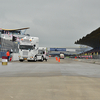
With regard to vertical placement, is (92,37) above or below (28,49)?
above

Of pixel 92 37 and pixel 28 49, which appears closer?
pixel 28 49

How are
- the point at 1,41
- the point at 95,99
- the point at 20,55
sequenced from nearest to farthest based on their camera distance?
the point at 95,99 → the point at 20,55 → the point at 1,41

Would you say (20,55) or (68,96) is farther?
Result: (20,55)

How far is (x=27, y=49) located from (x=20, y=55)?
5.13 ft

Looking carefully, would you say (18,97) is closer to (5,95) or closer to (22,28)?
(5,95)

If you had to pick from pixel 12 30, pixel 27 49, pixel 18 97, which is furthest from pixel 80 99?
pixel 12 30

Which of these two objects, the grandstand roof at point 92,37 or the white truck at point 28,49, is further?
the grandstand roof at point 92,37

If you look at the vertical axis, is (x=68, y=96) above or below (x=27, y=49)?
below

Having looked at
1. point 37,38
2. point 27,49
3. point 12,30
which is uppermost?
point 12,30

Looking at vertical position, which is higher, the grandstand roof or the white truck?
the grandstand roof

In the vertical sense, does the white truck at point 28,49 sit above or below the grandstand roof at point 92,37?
below

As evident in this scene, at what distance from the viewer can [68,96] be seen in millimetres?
4910

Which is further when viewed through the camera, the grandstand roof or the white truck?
the grandstand roof

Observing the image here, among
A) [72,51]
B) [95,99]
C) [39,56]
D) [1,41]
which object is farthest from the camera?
[72,51]
